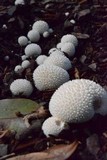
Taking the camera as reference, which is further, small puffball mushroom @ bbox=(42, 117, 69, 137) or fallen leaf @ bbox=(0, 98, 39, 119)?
fallen leaf @ bbox=(0, 98, 39, 119)

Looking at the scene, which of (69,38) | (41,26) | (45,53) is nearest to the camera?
(69,38)

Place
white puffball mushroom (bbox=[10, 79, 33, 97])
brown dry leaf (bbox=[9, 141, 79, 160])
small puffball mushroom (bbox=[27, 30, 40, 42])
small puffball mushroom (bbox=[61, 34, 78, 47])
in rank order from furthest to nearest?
small puffball mushroom (bbox=[27, 30, 40, 42])
small puffball mushroom (bbox=[61, 34, 78, 47])
white puffball mushroom (bbox=[10, 79, 33, 97])
brown dry leaf (bbox=[9, 141, 79, 160])

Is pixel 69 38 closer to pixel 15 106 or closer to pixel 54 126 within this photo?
pixel 15 106

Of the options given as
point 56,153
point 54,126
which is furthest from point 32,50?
point 56,153

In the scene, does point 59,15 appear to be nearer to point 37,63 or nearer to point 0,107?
point 37,63

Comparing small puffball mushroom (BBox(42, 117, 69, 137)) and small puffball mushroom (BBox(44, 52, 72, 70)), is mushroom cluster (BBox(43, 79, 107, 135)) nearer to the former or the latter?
small puffball mushroom (BBox(42, 117, 69, 137))

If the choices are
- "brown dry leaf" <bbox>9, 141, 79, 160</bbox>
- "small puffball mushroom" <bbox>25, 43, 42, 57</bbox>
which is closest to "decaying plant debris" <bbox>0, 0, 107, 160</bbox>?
"brown dry leaf" <bbox>9, 141, 79, 160</bbox>
